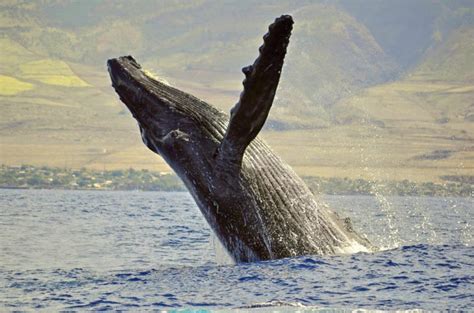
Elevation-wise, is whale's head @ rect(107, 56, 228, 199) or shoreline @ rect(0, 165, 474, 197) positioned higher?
shoreline @ rect(0, 165, 474, 197)

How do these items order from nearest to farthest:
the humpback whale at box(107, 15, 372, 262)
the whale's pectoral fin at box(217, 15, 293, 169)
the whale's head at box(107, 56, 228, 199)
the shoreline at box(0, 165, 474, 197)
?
the whale's pectoral fin at box(217, 15, 293, 169)
the humpback whale at box(107, 15, 372, 262)
the whale's head at box(107, 56, 228, 199)
the shoreline at box(0, 165, 474, 197)

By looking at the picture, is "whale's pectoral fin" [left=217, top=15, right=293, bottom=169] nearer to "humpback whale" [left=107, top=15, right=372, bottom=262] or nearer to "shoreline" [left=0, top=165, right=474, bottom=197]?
"humpback whale" [left=107, top=15, right=372, bottom=262]

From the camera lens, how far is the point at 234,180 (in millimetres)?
8523

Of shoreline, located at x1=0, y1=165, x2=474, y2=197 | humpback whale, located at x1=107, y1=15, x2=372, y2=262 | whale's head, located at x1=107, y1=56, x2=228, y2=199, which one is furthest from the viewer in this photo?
shoreline, located at x1=0, y1=165, x2=474, y2=197

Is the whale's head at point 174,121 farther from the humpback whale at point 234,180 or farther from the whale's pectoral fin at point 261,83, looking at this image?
the whale's pectoral fin at point 261,83

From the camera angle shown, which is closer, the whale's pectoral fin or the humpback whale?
the whale's pectoral fin

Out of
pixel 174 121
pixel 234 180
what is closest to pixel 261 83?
pixel 234 180

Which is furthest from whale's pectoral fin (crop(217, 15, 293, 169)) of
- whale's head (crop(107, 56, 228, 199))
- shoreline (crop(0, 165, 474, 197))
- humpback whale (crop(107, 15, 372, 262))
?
shoreline (crop(0, 165, 474, 197))

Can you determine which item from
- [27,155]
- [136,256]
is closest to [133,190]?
[27,155]

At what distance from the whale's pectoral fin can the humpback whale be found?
0.25 feet

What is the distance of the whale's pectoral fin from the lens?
25.3ft

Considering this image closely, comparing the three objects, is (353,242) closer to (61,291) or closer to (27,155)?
(61,291)

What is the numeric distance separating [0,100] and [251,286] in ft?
651

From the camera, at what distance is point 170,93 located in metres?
9.20
